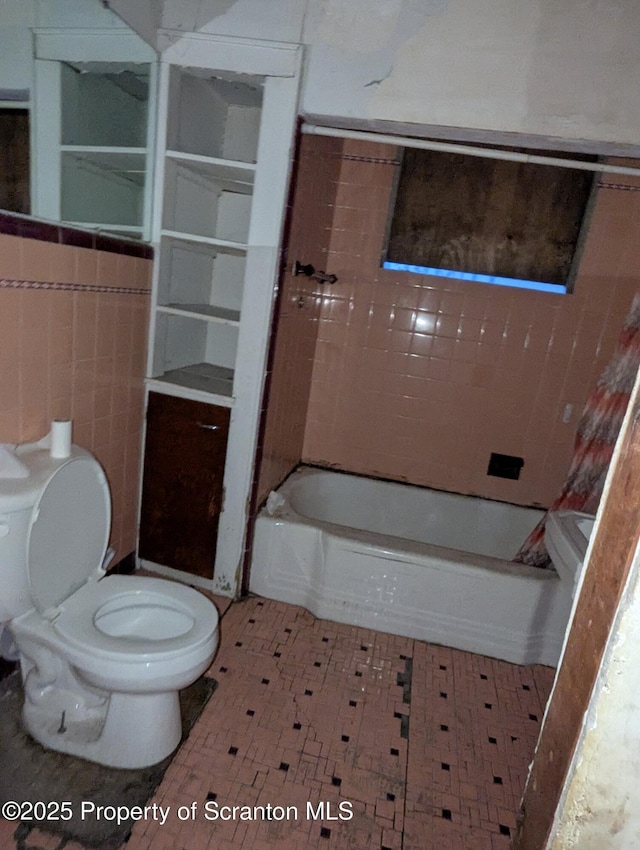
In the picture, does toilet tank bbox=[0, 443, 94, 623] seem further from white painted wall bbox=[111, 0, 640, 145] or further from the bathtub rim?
white painted wall bbox=[111, 0, 640, 145]

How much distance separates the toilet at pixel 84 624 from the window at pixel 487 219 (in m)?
1.69

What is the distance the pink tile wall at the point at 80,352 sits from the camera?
1.32m

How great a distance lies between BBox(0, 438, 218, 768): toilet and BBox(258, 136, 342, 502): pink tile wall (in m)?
0.71

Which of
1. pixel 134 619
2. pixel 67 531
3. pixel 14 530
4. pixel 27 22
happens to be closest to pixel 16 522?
pixel 14 530

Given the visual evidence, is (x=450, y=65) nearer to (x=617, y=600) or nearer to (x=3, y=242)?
(x=3, y=242)

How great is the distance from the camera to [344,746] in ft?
5.02

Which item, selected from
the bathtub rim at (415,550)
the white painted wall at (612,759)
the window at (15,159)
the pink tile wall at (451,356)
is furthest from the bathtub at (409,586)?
the white painted wall at (612,759)

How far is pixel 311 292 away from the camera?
7.60ft

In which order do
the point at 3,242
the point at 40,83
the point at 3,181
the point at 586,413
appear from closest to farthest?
1. the point at 3,242
2. the point at 3,181
3. the point at 40,83
4. the point at 586,413

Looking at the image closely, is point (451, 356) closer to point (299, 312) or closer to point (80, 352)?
point (299, 312)

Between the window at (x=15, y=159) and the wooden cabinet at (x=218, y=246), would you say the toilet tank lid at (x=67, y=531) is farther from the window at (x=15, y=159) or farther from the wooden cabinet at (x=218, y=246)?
the window at (x=15, y=159)

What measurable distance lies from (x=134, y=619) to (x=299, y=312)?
4.22ft

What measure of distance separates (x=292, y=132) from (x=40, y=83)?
2.35 feet

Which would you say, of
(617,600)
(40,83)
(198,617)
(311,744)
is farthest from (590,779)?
(40,83)
